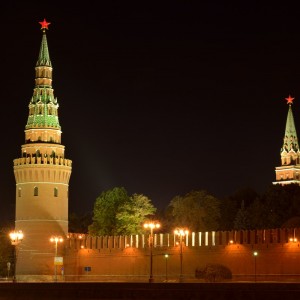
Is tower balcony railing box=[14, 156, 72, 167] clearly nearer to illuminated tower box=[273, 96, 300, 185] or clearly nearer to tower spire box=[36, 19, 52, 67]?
tower spire box=[36, 19, 52, 67]

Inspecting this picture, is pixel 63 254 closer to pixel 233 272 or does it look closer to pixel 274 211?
pixel 233 272

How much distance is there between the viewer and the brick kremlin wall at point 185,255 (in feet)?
221

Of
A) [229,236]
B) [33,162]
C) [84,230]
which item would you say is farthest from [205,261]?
[84,230]

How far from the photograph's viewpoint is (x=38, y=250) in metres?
81.4

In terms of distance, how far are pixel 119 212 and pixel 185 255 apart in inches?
514

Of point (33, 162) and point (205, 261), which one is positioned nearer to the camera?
point (205, 261)

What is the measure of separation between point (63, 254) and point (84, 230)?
2882 centimetres

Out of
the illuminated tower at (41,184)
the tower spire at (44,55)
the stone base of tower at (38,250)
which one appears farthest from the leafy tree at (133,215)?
the tower spire at (44,55)

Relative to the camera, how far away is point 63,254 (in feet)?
270

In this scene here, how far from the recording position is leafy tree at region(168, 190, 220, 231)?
87062 millimetres
